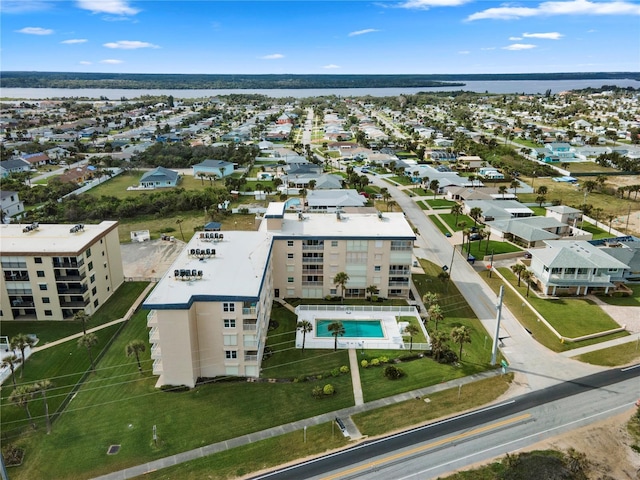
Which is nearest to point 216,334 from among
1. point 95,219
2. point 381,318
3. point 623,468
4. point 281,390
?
point 281,390

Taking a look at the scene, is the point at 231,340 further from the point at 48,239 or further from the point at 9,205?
the point at 9,205

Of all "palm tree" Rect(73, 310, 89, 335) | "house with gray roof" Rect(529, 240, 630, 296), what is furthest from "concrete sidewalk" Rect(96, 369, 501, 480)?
"house with gray roof" Rect(529, 240, 630, 296)

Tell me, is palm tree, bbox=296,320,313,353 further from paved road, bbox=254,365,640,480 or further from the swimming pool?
paved road, bbox=254,365,640,480

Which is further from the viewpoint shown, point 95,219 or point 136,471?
point 95,219

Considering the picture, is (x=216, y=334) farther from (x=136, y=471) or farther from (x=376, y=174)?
(x=376, y=174)

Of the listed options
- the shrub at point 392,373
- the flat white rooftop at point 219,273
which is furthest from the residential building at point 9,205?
the shrub at point 392,373

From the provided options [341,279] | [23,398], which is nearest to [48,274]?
[23,398]
